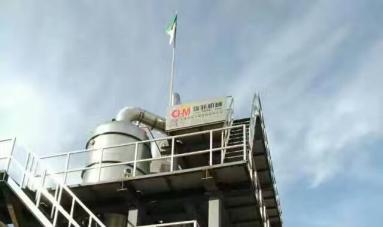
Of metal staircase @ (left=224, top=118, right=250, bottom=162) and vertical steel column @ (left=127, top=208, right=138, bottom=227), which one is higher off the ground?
metal staircase @ (left=224, top=118, right=250, bottom=162)

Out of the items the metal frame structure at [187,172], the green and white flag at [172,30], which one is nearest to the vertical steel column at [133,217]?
the metal frame structure at [187,172]

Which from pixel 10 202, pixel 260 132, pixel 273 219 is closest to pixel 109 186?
pixel 10 202

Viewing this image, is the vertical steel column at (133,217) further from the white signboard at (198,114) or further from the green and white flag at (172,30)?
the green and white flag at (172,30)

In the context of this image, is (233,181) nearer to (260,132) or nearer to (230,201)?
(230,201)

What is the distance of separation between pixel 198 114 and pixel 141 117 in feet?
11.7

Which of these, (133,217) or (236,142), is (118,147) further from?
(236,142)

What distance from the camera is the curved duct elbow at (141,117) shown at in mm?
26219

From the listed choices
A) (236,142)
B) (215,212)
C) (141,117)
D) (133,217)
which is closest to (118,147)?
(141,117)

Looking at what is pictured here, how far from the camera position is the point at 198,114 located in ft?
79.1

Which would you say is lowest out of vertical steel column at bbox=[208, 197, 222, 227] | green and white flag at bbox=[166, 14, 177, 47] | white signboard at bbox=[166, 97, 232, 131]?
vertical steel column at bbox=[208, 197, 222, 227]

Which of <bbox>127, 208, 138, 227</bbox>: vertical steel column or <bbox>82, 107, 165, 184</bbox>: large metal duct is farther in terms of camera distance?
<bbox>82, 107, 165, 184</bbox>: large metal duct

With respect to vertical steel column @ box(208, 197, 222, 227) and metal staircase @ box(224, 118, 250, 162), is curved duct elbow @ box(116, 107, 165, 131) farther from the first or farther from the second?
vertical steel column @ box(208, 197, 222, 227)

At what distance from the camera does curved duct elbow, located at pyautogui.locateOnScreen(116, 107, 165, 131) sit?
26219mm

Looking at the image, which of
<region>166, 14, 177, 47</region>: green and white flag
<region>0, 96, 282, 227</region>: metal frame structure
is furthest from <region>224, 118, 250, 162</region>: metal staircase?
<region>166, 14, 177, 47</region>: green and white flag
